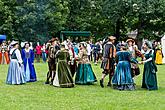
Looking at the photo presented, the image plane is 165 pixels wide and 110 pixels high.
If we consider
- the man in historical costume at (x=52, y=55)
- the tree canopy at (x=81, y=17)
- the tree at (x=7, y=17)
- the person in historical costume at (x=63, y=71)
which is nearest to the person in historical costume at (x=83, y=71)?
the man in historical costume at (x=52, y=55)

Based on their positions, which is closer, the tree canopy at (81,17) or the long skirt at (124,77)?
the long skirt at (124,77)

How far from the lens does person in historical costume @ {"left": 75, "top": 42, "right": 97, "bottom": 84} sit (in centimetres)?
1432

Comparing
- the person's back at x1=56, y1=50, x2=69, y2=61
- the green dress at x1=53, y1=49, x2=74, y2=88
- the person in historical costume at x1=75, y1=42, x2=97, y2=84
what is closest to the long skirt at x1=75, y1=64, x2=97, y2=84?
the person in historical costume at x1=75, y1=42, x2=97, y2=84

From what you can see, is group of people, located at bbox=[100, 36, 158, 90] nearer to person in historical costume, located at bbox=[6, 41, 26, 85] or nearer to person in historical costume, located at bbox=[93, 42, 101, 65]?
person in historical costume, located at bbox=[6, 41, 26, 85]

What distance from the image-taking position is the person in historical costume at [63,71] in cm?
1324

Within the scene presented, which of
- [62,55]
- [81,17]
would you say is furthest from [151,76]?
[81,17]

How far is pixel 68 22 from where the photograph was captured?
39094 mm

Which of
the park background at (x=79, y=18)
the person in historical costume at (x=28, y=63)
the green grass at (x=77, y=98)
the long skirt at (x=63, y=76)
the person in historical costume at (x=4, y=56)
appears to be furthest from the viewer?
the park background at (x=79, y=18)

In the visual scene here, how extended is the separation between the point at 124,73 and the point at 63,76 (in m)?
2.01

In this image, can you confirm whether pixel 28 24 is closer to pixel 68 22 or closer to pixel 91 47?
pixel 68 22

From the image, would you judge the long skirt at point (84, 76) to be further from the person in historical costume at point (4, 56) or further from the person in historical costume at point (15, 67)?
the person in historical costume at point (4, 56)

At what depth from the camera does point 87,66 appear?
1451cm

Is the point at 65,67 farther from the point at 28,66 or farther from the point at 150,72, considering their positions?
→ the point at 150,72

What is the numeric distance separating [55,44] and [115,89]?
2843mm
